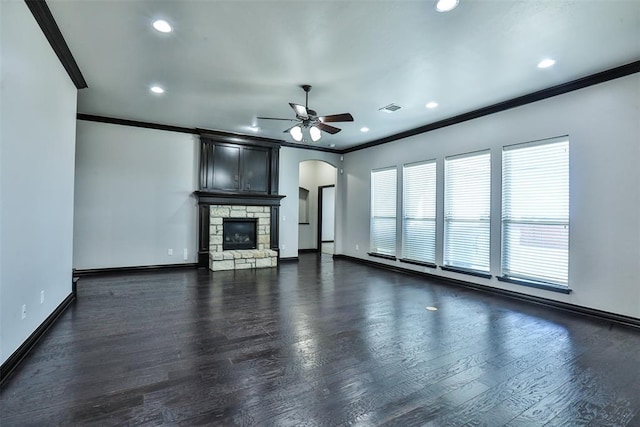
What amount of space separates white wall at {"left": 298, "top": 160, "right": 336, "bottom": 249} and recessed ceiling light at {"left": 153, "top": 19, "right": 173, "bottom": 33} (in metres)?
6.98

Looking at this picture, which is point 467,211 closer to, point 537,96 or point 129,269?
point 537,96

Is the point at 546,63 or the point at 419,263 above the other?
the point at 546,63

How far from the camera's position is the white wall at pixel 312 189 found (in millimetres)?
9938

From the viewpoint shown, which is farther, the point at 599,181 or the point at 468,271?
the point at 468,271

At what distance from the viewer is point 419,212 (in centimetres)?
640

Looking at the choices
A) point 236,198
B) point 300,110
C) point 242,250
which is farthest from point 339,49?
point 242,250

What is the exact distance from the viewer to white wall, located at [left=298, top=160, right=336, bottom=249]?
9938 mm

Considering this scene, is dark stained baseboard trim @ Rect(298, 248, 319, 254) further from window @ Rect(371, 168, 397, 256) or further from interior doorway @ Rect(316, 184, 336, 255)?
window @ Rect(371, 168, 397, 256)

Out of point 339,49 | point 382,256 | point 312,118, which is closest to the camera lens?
point 339,49

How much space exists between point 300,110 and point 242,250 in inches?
158

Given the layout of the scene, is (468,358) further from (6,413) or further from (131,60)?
(131,60)

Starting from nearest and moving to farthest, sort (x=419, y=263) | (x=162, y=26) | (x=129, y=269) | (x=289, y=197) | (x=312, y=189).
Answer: (x=162, y=26) → (x=129, y=269) → (x=419, y=263) → (x=289, y=197) → (x=312, y=189)

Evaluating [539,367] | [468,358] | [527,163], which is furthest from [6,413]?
[527,163]

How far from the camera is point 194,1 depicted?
2617 millimetres
